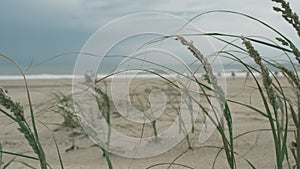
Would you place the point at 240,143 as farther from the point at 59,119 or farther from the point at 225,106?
the point at 59,119

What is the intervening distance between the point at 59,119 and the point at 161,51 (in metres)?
2.14

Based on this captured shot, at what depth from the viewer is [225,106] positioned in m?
1.00

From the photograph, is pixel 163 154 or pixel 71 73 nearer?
pixel 163 154

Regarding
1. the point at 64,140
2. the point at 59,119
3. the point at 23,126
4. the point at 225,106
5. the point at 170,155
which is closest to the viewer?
the point at 23,126

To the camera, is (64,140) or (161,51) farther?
(64,140)

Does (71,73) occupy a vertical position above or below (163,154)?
above

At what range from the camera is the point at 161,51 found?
1687 millimetres

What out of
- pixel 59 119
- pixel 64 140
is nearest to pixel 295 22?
pixel 64 140

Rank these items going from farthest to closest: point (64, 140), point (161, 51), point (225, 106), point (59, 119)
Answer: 1. point (59, 119)
2. point (64, 140)
3. point (161, 51)
4. point (225, 106)

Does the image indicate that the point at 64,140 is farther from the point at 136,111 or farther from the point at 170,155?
the point at 170,155

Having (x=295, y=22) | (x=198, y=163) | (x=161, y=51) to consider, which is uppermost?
(x=161, y=51)

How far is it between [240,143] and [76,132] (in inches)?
47.7

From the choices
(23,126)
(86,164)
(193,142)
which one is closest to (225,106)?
(23,126)

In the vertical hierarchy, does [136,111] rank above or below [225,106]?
above
